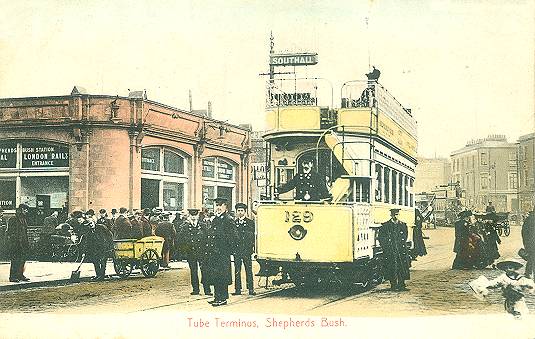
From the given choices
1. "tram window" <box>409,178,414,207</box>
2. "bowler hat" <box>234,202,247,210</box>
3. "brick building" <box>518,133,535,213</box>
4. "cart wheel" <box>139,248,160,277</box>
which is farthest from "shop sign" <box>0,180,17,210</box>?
"brick building" <box>518,133,535,213</box>

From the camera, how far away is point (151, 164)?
684 centimetres

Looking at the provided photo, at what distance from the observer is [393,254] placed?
6680mm

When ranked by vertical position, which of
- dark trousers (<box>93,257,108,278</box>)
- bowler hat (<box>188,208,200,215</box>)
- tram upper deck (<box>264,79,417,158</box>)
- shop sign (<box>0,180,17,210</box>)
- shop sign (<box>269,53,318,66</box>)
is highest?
shop sign (<box>269,53,318,66</box>)

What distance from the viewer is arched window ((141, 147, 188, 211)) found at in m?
6.80

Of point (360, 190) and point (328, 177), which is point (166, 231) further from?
point (360, 190)

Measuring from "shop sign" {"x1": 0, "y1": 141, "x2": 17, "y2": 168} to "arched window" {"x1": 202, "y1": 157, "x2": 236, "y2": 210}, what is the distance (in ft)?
5.53

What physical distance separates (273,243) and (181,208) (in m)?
1.02

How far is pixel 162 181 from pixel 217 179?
1.63 feet

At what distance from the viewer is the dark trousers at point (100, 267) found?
736 cm

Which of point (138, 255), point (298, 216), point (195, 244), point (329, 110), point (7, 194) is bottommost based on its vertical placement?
point (138, 255)

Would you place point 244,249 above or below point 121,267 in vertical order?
above

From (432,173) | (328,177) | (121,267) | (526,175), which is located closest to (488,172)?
(526,175)

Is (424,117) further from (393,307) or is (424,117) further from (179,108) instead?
(179,108)

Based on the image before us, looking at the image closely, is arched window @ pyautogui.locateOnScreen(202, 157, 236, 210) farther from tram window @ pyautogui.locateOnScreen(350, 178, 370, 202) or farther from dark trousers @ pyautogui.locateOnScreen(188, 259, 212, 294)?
tram window @ pyautogui.locateOnScreen(350, 178, 370, 202)
